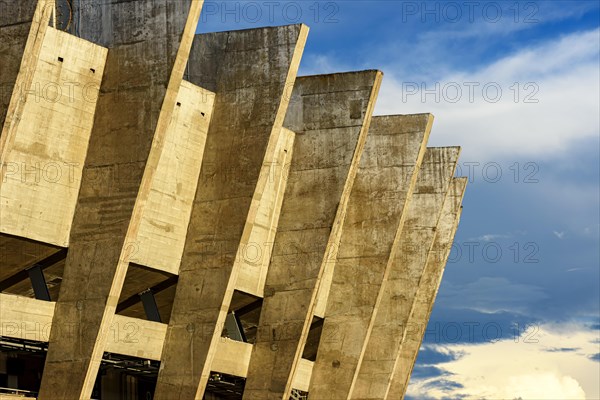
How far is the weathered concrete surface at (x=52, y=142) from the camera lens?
24.3 metres

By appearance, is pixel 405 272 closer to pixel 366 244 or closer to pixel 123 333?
pixel 366 244

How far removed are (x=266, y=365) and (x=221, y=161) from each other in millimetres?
6134

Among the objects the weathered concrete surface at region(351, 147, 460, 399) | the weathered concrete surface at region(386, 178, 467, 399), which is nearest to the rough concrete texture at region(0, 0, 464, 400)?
the weathered concrete surface at region(351, 147, 460, 399)

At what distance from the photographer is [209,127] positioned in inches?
1152

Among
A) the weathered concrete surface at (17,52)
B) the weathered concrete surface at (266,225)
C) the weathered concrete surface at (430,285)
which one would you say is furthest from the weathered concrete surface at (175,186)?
the weathered concrete surface at (430,285)

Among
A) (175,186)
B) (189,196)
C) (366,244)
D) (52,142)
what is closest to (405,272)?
(366,244)

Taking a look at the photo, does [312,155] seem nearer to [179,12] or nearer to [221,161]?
[221,161]

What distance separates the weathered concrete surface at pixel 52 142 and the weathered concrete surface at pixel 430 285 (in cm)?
2162

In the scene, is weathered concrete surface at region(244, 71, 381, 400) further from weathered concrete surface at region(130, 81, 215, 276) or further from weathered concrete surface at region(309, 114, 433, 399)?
weathered concrete surface at region(130, 81, 215, 276)

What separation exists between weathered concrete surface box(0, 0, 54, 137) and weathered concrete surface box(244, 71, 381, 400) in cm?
1198

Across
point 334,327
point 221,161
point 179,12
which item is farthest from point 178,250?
point 334,327

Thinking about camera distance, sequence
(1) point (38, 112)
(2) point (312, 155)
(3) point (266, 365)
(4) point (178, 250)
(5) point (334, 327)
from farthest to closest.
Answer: (5) point (334, 327)
(2) point (312, 155)
(3) point (266, 365)
(4) point (178, 250)
(1) point (38, 112)

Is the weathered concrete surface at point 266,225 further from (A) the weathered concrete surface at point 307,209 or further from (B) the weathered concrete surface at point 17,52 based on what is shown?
(B) the weathered concrete surface at point 17,52

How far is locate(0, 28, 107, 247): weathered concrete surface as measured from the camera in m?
24.3
